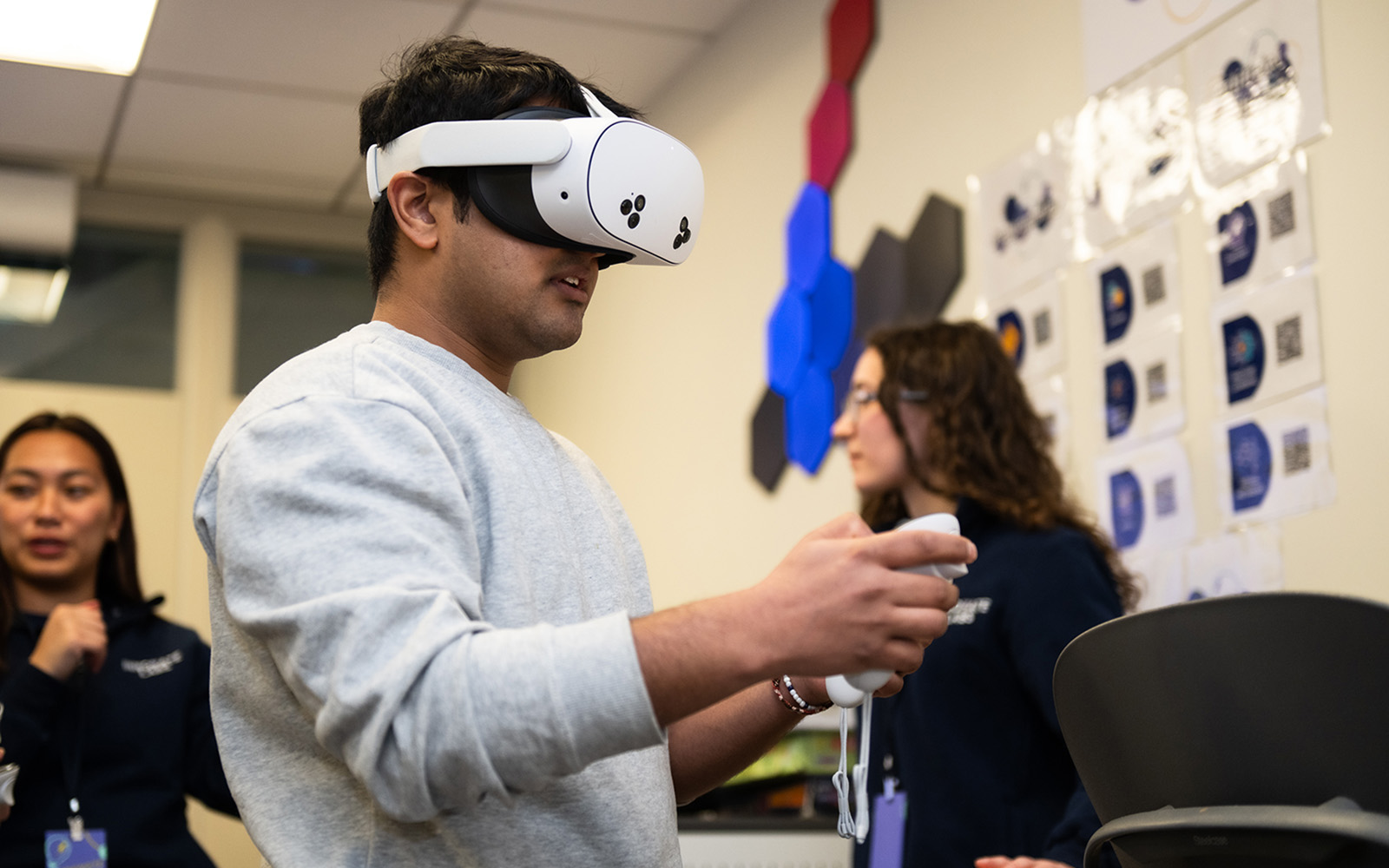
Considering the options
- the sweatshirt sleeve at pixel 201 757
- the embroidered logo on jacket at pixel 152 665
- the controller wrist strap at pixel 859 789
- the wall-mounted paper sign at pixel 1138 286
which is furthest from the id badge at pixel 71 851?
the wall-mounted paper sign at pixel 1138 286

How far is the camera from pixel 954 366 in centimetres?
246

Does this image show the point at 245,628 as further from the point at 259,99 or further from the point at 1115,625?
the point at 259,99

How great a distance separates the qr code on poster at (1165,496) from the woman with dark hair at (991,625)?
15 cm

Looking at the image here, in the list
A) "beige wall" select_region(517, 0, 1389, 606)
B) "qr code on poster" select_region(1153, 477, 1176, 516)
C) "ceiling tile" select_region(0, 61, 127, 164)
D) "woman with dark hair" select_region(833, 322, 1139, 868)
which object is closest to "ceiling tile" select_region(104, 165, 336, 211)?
"ceiling tile" select_region(0, 61, 127, 164)

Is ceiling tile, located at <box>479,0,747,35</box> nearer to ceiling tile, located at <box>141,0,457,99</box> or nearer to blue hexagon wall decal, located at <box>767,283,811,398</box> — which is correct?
ceiling tile, located at <box>141,0,457,99</box>

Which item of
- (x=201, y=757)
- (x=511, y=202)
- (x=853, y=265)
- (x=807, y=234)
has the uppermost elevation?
(x=807, y=234)

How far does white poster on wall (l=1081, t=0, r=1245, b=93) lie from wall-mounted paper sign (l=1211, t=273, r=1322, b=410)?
0.50 meters

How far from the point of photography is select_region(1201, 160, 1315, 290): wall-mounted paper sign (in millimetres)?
2152

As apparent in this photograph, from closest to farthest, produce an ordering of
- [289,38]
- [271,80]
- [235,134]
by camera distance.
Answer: [289,38], [271,80], [235,134]

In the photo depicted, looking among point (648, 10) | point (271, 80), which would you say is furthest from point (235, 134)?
point (648, 10)

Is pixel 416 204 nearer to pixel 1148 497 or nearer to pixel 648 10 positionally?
pixel 1148 497

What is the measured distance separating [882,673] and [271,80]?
404cm

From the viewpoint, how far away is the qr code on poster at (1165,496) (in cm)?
237

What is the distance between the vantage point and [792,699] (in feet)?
4.11
